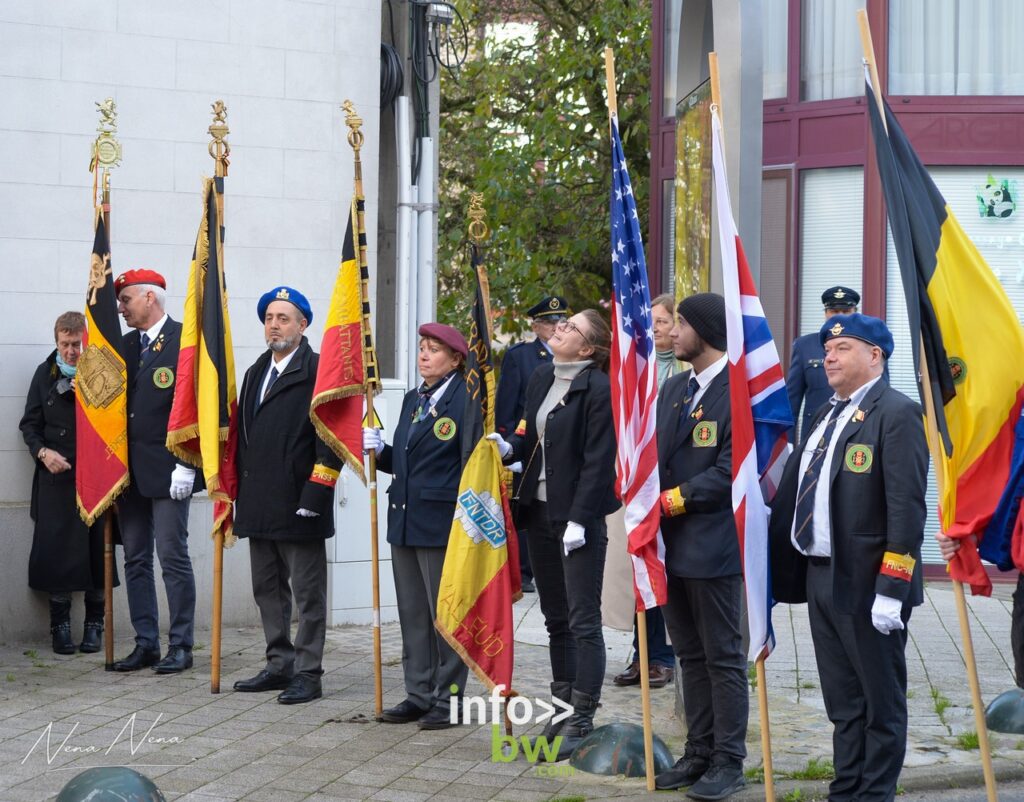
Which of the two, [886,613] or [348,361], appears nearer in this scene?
[886,613]

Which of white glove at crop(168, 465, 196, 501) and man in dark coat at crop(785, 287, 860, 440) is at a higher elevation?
man in dark coat at crop(785, 287, 860, 440)

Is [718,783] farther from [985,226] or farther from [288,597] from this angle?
[985,226]

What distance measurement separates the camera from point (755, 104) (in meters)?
7.13

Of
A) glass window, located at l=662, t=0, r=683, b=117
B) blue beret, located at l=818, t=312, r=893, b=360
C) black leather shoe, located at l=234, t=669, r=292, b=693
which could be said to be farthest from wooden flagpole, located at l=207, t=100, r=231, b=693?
glass window, located at l=662, t=0, r=683, b=117

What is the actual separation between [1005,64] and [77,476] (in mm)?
8246

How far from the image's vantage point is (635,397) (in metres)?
6.23

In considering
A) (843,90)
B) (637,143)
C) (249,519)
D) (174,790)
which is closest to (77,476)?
(249,519)

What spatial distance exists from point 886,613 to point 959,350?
3.59 ft

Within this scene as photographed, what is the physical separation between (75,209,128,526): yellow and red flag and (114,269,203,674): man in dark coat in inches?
3.4

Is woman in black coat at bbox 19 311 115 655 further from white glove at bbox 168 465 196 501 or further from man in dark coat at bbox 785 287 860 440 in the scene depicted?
man in dark coat at bbox 785 287 860 440

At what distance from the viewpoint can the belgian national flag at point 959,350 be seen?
5.55 meters

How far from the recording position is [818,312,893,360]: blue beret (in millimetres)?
5523

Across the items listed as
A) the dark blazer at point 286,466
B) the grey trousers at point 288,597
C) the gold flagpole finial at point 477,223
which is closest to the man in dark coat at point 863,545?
the gold flagpole finial at point 477,223

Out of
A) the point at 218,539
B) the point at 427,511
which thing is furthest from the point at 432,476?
the point at 218,539
